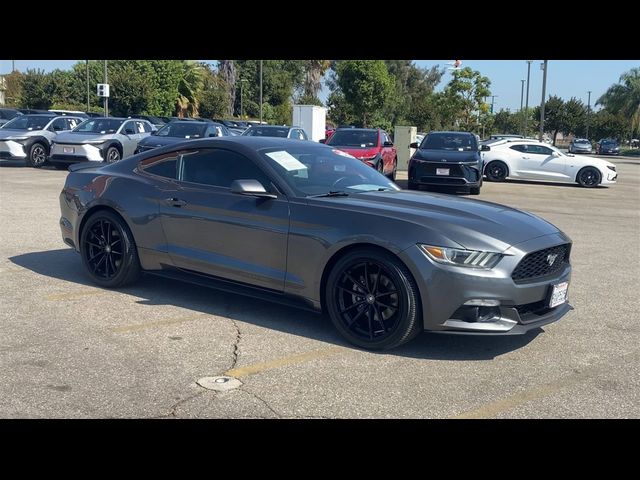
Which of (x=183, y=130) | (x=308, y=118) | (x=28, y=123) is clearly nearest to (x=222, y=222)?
(x=183, y=130)

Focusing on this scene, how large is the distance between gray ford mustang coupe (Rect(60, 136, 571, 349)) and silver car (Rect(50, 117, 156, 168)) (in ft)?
43.1

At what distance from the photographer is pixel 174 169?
6.27 meters

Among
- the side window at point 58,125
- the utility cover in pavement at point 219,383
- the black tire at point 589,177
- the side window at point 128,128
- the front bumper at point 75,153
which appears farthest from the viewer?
the black tire at point 589,177

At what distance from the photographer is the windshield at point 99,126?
66.9 feet

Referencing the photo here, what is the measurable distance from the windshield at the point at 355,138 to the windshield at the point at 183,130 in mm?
3983

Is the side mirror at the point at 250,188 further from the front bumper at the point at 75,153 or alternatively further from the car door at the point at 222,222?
the front bumper at the point at 75,153

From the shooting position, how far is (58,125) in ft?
70.8

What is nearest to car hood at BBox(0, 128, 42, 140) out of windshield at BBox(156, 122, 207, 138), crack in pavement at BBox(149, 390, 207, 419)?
windshield at BBox(156, 122, 207, 138)

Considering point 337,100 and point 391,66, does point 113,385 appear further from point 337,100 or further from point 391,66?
point 391,66

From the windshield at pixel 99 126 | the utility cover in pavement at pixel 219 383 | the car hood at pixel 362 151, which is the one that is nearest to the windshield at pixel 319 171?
the utility cover in pavement at pixel 219 383

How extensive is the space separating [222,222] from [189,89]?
49.1 metres
